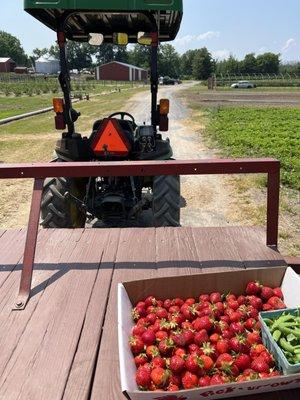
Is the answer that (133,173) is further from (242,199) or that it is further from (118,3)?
(242,199)

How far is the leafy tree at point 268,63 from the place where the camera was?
82.1 meters

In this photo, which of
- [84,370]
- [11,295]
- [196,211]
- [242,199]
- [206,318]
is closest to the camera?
[84,370]

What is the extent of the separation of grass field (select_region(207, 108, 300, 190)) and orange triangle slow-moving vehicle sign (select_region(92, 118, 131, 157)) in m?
4.16

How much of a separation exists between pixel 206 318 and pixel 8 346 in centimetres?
103

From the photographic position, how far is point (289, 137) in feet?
36.8

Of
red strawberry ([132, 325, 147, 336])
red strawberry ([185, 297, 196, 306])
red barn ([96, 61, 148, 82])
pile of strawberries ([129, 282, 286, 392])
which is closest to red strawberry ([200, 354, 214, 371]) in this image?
pile of strawberries ([129, 282, 286, 392])

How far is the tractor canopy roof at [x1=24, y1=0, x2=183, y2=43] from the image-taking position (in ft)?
10.5

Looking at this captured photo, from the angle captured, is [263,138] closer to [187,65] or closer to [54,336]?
[54,336]

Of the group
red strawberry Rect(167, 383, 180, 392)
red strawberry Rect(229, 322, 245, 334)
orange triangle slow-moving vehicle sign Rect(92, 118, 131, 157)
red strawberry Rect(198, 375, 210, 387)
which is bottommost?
red strawberry Rect(229, 322, 245, 334)

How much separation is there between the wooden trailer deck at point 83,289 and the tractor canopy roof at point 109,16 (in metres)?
1.91

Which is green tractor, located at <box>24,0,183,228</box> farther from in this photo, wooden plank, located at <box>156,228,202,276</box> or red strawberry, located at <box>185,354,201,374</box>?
red strawberry, located at <box>185,354,201,374</box>

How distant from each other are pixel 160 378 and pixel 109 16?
377 cm

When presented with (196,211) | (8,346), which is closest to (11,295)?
(8,346)

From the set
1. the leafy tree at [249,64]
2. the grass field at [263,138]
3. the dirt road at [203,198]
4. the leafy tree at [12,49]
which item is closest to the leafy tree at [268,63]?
the leafy tree at [249,64]
